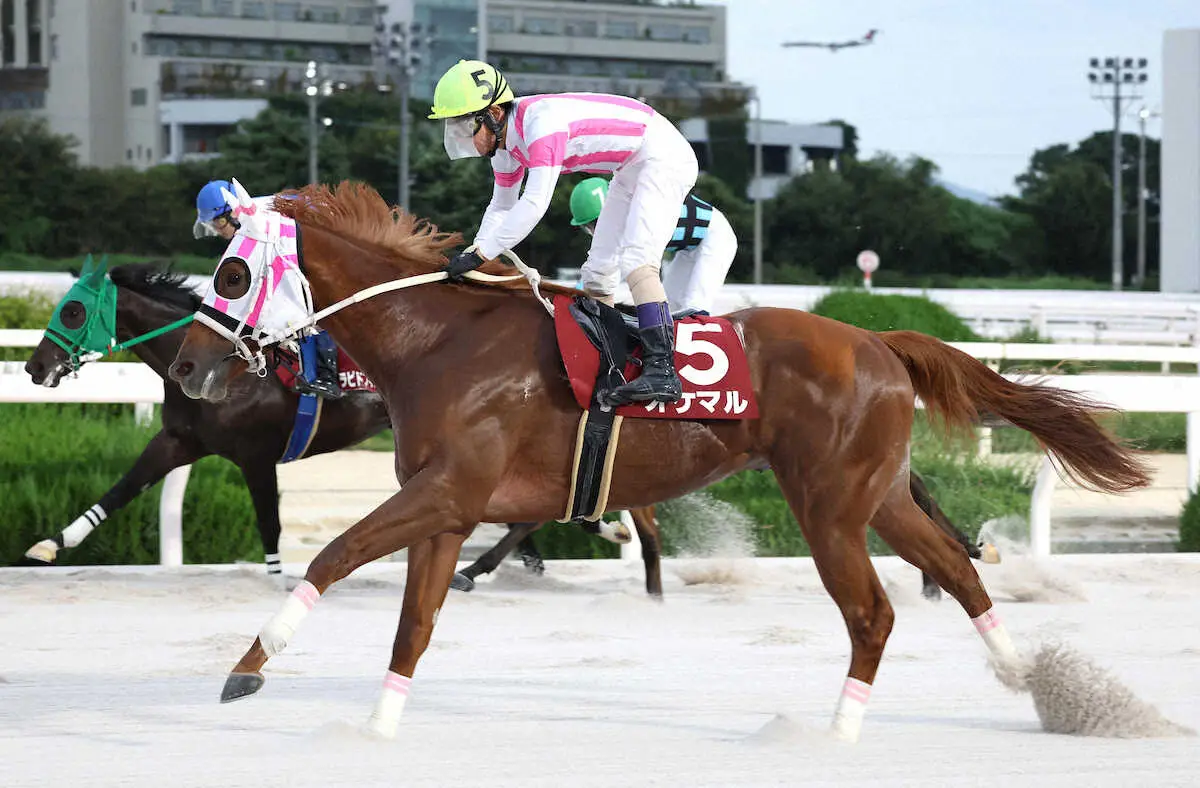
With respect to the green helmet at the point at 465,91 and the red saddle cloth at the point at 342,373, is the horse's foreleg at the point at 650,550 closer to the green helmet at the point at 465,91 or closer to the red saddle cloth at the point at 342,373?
the red saddle cloth at the point at 342,373

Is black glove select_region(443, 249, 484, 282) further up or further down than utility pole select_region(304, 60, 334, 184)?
further down

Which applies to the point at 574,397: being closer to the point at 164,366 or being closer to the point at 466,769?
the point at 466,769

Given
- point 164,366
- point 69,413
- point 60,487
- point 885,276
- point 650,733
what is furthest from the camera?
point 885,276

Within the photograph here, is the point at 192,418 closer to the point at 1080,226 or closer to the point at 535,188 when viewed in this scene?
the point at 535,188

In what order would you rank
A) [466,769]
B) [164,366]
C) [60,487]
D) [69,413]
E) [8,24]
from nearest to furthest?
1. [466,769]
2. [164,366]
3. [60,487]
4. [69,413]
5. [8,24]

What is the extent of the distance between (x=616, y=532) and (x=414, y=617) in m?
2.97

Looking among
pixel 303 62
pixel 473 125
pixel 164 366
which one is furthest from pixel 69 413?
pixel 303 62

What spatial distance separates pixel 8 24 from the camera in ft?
165

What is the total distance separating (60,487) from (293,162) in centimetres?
3360

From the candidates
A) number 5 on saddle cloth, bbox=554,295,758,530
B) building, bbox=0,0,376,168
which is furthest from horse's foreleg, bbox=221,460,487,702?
building, bbox=0,0,376,168

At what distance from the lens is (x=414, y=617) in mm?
3971

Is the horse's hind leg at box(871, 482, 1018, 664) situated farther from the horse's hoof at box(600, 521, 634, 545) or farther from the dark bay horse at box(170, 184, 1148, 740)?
the horse's hoof at box(600, 521, 634, 545)

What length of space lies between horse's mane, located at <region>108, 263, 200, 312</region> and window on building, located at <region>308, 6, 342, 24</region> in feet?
161

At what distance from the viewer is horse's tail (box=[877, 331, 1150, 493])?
15.2 feet
